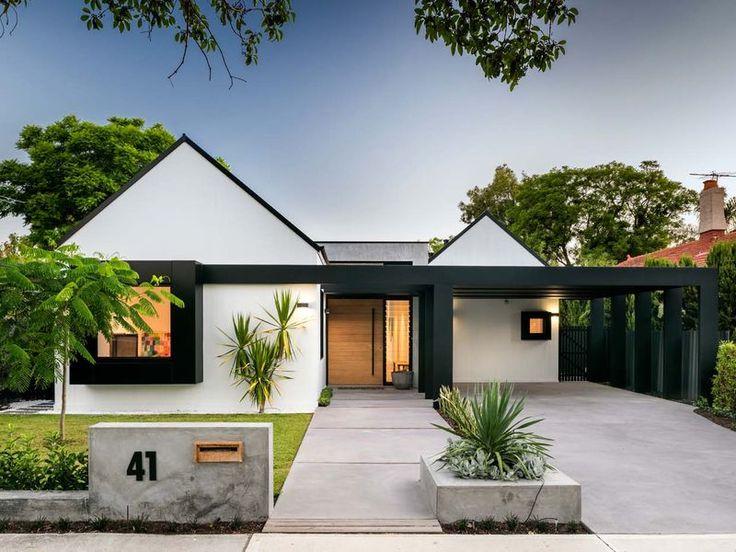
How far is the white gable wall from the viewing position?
10805 millimetres

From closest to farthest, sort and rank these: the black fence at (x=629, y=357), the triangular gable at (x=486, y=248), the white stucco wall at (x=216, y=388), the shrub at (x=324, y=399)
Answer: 1. the white stucco wall at (x=216, y=388)
2. the shrub at (x=324, y=399)
3. the black fence at (x=629, y=357)
4. the triangular gable at (x=486, y=248)

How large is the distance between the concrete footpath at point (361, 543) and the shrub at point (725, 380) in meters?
6.39

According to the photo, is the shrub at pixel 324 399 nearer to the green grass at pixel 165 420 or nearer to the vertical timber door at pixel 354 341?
the green grass at pixel 165 420

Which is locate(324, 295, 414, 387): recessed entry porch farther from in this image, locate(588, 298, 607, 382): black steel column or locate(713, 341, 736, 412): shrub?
locate(713, 341, 736, 412): shrub

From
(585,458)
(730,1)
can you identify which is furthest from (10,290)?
(730,1)

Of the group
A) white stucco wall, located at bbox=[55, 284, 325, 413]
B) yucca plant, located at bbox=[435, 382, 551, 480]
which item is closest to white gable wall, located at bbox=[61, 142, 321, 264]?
white stucco wall, located at bbox=[55, 284, 325, 413]

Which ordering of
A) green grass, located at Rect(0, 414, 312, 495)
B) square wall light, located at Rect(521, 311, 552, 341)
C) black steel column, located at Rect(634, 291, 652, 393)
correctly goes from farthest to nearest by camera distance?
1. square wall light, located at Rect(521, 311, 552, 341)
2. black steel column, located at Rect(634, 291, 652, 393)
3. green grass, located at Rect(0, 414, 312, 495)

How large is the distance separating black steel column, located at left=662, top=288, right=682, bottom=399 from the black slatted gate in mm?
4515

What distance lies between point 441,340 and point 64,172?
21.2 metres

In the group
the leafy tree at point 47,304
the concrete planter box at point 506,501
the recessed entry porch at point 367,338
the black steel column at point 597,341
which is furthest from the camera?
the black steel column at point 597,341

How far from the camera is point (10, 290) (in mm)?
5914

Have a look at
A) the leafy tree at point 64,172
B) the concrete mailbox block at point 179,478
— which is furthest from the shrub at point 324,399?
the leafy tree at point 64,172

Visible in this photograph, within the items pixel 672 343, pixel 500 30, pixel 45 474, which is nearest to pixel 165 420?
→ pixel 45 474

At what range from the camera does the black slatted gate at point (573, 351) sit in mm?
16625
